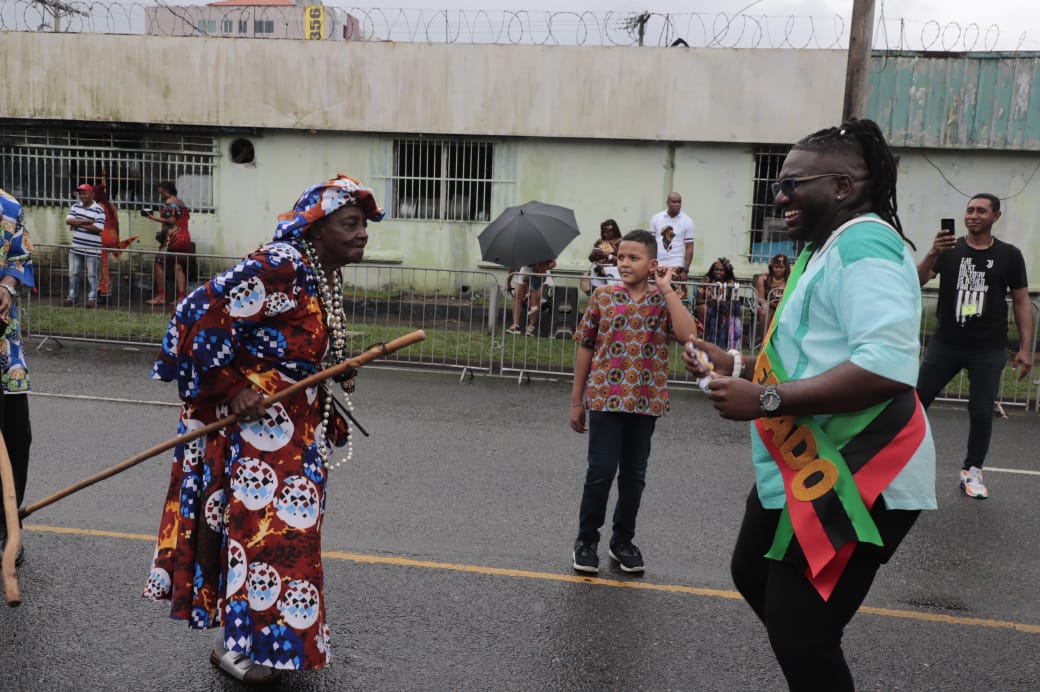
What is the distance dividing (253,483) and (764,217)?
14.1 metres

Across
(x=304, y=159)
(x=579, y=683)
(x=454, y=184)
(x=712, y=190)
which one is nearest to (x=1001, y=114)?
(x=712, y=190)

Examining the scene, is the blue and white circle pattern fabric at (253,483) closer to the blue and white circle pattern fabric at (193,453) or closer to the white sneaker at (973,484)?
the blue and white circle pattern fabric at (193,453)

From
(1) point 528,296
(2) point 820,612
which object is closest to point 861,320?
(2) point 820,612

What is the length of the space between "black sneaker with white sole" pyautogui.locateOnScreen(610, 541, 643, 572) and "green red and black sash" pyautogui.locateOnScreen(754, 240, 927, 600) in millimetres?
2446

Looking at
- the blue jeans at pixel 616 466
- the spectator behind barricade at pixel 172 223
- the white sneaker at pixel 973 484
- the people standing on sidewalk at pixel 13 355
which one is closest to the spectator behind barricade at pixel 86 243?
the spectator behind barricade at pixel 172 223

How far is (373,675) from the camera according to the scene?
3.94m

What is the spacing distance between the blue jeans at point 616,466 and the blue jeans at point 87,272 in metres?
9.69

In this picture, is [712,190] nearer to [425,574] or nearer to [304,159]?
[304,159]

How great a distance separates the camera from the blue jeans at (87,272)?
12898 millimetres

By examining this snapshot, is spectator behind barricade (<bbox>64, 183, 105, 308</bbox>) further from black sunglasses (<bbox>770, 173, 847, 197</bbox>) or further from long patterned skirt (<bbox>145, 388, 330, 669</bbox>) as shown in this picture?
black sunglasses (<bbox>770, 173, 847, 197</bbox>)

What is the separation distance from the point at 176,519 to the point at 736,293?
8.42 metres

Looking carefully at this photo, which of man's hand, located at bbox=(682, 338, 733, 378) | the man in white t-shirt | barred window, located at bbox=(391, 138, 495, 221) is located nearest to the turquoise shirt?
man's hand, located at bbox=(682, 338, 733, 378)

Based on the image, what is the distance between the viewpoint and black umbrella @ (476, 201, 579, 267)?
41.3 feet

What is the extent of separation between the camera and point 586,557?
5.12 m
